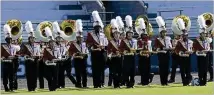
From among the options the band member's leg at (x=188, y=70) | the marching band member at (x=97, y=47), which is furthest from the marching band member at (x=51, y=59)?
the band member's leg at (x=188, y=70)

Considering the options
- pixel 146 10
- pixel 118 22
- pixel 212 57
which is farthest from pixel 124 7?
pixel 118 22

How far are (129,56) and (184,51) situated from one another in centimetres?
130

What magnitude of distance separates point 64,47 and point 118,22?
1507mm

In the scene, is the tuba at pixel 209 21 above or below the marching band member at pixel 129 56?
above

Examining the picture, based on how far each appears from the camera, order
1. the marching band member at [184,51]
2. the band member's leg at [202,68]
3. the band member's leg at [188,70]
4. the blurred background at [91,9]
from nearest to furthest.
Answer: the band member's leg at [202,68] < the marching band member at [184,51] < the band member's leg at [188,70] < the blurred background at [91,9]

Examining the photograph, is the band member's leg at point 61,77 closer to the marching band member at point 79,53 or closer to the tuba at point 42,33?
the marching band member at point 79,53

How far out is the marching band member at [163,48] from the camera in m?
20.1

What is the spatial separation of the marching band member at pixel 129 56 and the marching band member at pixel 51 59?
1.49m

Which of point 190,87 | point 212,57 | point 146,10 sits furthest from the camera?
point 146,10

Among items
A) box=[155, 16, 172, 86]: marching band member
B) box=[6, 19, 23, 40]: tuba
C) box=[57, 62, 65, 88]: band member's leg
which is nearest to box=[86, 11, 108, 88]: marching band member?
box=[57, 62, 65, 88]: band member's leg

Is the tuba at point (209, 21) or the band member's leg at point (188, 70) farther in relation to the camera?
the tuba at point (209, 21)

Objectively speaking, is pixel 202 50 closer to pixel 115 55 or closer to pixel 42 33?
pixel 115 55

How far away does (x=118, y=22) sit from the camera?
20.3 metres

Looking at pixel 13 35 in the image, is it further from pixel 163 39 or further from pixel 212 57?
pixel 212 57
